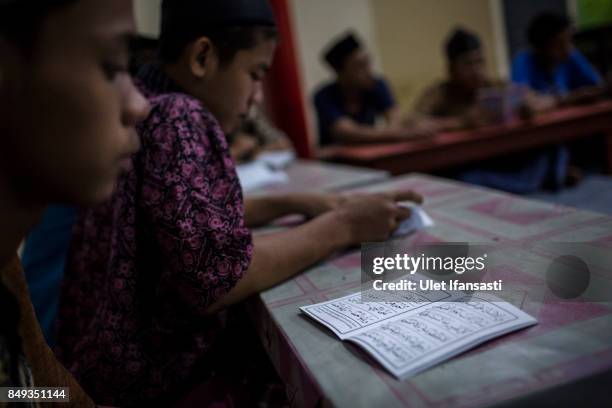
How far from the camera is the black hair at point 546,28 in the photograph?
3.76 m

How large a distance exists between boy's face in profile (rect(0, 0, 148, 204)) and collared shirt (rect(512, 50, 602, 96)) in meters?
4.15

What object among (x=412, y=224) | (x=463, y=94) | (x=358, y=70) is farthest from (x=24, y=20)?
(x=463, y=94)

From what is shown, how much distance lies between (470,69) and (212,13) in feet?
10.2

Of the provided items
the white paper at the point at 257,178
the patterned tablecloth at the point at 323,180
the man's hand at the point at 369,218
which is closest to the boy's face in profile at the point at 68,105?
the man's hand at the point at 369,218

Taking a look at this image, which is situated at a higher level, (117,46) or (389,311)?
(117,46)

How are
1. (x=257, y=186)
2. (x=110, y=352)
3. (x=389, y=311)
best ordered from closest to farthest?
1. (x=389, y=311)
2. (x=110, y=352)
3. (x=257, y=186)

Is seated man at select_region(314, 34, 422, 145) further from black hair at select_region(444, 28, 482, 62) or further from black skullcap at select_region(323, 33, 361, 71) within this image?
black hair at select_region(444, 28, 482, 62)

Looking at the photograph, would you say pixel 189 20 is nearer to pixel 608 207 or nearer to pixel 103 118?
pixel 103 118

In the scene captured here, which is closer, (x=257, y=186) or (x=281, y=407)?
(x=281, y=407)

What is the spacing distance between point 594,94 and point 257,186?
2630mm

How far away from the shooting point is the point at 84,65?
0.49 m

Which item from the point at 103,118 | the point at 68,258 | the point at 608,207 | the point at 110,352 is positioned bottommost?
the point at 608,207

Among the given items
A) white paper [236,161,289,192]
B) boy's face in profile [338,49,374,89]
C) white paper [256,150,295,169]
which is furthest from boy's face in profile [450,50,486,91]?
white paper [236,161,289,192]

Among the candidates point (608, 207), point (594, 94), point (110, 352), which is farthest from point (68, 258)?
point (594, 94)
